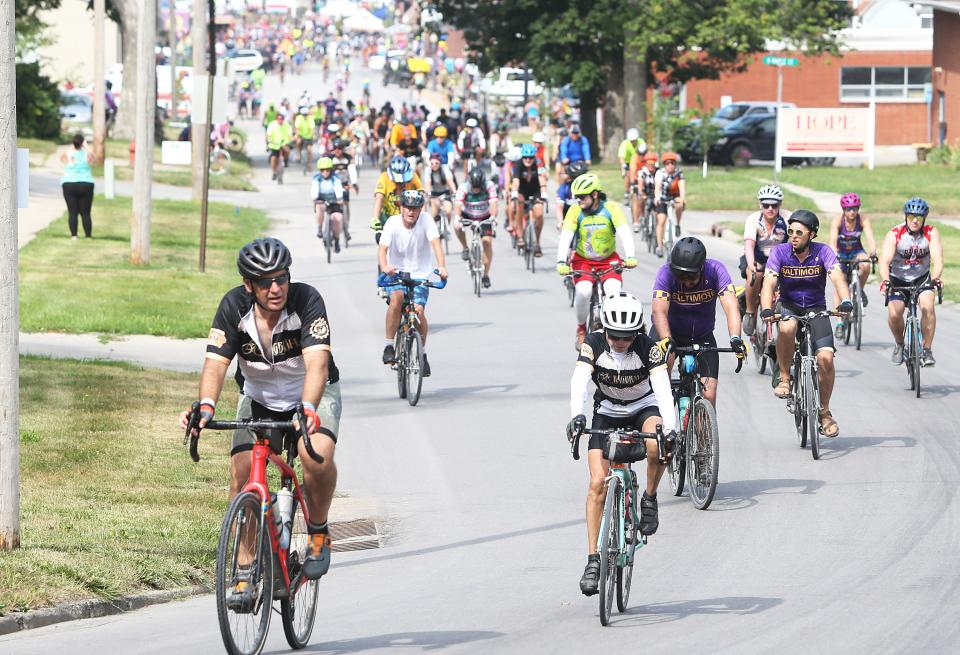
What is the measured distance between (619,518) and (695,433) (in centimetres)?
333

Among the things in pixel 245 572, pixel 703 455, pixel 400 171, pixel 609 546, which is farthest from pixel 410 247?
pixel 245 572

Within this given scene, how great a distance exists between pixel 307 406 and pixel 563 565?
3183 mm

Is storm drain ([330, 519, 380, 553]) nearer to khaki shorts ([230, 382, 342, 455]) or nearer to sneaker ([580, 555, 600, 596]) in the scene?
sneaker ([580, 555, 600, 596])

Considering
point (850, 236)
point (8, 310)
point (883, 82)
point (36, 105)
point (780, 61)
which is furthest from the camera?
point (883, 82)

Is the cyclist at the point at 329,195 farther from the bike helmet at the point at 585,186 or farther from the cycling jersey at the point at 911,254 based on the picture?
the cycling jersey at the point at 911,254

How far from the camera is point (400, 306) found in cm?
1730

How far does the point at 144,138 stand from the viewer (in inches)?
1100

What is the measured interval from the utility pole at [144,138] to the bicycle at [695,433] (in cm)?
1664

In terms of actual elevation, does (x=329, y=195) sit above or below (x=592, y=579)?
above

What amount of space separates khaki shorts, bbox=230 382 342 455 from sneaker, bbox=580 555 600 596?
147cm

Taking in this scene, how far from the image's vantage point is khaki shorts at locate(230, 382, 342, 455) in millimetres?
8531

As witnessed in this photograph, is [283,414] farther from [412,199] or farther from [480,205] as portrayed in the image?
[480,205]

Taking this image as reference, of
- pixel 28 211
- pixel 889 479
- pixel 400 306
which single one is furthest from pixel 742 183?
pixel 889 479

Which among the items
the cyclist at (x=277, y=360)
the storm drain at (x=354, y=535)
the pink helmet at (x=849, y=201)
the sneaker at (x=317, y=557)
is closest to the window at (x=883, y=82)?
the pink helmet at (x=849, y=201)
